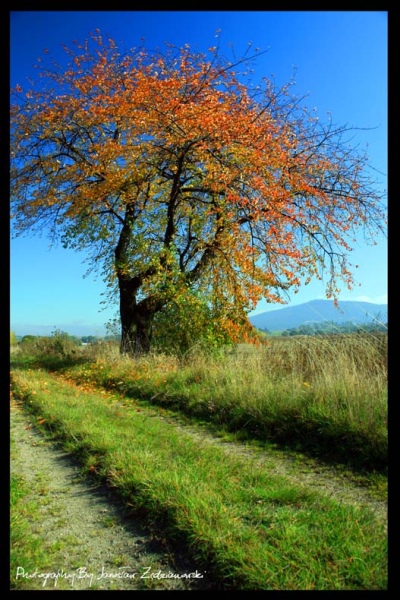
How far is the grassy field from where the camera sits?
332cm

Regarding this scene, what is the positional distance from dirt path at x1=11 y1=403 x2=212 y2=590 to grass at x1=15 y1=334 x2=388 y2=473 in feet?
8.76

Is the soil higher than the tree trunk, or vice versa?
the tree trunk

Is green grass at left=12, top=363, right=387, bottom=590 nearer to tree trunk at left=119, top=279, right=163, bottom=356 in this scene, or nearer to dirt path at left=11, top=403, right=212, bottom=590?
dirt path at left=11, top=403, right=212, bottom=590

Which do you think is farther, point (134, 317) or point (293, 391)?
point (134, 317)

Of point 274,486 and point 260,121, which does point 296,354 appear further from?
point 260,121

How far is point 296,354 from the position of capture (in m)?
9.87

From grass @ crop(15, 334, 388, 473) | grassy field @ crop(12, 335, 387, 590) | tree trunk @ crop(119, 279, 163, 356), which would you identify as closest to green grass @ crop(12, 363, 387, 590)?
grassy field @ crop(12, 335, 387, 590)

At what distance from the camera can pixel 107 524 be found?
420cm

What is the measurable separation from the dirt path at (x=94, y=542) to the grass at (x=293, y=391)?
105 inches

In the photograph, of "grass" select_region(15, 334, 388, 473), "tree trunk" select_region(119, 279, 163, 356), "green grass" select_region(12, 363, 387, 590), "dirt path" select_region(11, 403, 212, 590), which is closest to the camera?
"green grass" select_region(12, 363, 387, 590)

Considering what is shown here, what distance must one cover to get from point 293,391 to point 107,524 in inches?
155

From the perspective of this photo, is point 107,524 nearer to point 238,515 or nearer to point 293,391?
point 238,515

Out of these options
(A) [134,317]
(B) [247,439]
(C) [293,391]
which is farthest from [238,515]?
(A) [134,317]

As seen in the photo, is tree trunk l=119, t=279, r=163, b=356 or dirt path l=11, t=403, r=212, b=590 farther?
tree trunk l=119, t=279, r=163, b=356
